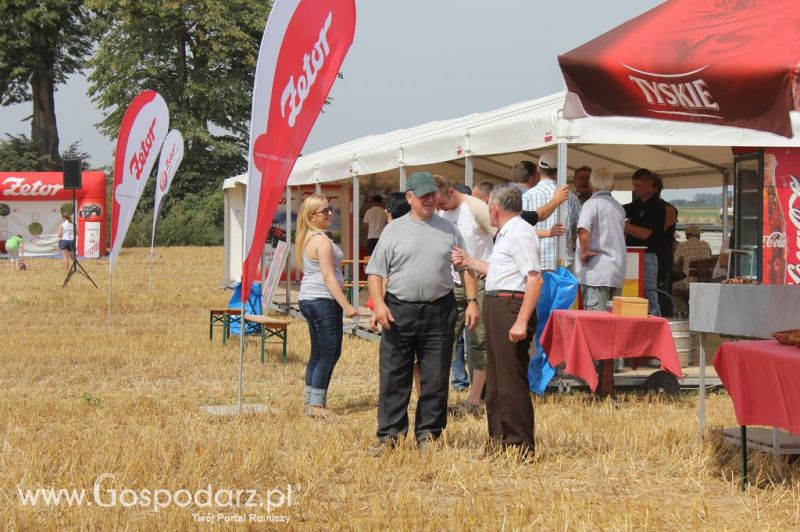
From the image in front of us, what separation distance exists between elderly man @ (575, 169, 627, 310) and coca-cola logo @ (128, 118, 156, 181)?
7.29m

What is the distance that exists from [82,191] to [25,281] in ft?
31.4

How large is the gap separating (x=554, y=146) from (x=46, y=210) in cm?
2730

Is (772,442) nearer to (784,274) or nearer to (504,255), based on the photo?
(504,255)

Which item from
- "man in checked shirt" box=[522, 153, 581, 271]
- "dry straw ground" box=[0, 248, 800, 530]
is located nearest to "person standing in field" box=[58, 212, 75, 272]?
"dry straw ground" box=[0, 248, 800, 530]

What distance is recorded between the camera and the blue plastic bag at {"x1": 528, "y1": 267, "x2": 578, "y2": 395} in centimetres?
831

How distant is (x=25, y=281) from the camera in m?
24.0

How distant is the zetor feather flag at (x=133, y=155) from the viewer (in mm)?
14125

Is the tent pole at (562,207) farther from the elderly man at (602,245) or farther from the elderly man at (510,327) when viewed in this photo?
the elderly man at (510,327)

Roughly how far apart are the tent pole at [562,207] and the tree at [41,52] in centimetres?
4287

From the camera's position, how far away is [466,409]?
8102 mm

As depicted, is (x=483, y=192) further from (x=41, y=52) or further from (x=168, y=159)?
(x=41, y=52)

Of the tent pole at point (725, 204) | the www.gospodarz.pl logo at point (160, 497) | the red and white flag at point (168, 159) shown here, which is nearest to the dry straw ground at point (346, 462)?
the www.gospodarz.pl logo at point (160, 497)

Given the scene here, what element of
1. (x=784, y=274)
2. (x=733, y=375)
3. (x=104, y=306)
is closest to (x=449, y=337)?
(x=733, y=375)

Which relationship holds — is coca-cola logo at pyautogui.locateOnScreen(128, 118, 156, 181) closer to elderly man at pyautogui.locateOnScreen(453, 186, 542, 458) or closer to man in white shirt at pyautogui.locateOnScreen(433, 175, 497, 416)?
man in white shirt at pyautogui.locateOnScreen(433, 175, 497, 416)
